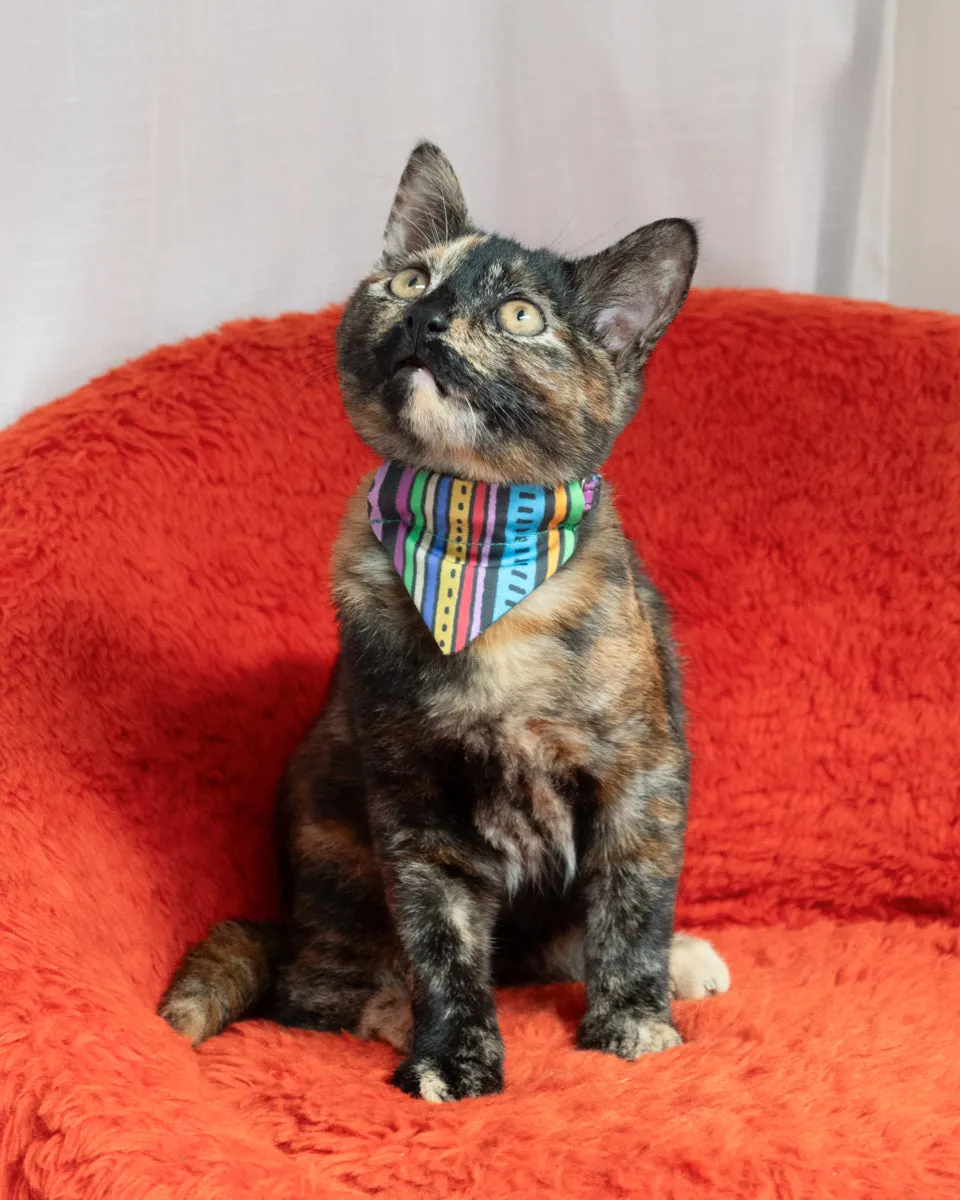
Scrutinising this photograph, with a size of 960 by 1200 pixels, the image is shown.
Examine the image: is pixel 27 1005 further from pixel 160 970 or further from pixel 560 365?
pixel 560 365

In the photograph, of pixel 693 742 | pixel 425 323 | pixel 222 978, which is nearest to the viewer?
pixel 425 323

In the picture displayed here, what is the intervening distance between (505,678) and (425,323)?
0.32 m

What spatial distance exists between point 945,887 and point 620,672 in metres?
0.69

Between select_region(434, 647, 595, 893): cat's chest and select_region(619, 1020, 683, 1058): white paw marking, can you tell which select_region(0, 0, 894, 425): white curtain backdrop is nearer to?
select_region(434, 647, 595, 893): cat's chest

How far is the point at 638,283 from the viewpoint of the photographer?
1211 mm

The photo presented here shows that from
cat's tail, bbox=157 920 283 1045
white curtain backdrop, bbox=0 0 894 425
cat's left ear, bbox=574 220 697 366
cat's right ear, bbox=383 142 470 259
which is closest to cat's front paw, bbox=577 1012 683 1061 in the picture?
cat's tail, bbox=157 920 283 1045

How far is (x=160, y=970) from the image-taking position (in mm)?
1319

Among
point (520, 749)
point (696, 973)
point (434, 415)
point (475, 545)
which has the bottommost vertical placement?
point (696, 973)

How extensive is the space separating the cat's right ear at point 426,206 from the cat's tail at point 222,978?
0.73m

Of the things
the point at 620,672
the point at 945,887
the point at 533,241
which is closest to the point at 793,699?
the point at 945,887

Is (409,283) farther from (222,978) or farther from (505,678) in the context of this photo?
(222,978)

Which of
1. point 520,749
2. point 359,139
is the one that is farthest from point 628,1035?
point 359,139

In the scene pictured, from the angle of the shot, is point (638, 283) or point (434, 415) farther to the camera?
point (638, 283)

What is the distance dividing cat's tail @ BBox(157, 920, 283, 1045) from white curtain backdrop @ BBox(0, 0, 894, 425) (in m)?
0.72
